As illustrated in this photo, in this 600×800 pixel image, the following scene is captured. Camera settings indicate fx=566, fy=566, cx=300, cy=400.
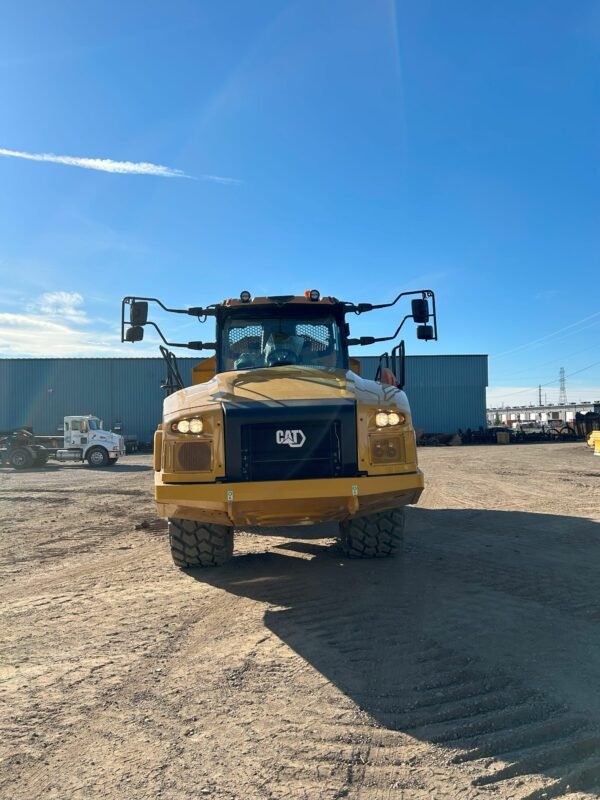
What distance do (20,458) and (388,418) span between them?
941 inches

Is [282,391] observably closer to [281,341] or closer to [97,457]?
[281,341]

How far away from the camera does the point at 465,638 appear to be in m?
3.72

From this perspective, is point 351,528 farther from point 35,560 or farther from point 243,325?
point 35,560

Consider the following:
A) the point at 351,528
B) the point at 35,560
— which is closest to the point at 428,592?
the point at 351,528

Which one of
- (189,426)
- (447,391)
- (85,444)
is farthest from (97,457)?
(447,391)

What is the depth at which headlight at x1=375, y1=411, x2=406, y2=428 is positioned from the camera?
14.4 feet

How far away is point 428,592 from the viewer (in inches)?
184

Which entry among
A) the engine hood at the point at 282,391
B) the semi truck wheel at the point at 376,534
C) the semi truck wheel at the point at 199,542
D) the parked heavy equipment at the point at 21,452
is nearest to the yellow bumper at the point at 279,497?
the engine hood at the point at 282,391

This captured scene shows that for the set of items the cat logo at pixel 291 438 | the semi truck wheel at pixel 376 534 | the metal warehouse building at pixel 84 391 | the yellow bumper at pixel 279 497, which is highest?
the metal warehouse building at pixel 84 391

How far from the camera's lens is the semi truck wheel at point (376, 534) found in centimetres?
538

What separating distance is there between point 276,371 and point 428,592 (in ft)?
7.70

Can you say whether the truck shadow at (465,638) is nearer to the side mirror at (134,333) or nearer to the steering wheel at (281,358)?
the steering wheel at (281,358)

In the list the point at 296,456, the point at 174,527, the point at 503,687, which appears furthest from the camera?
the point at 174,527

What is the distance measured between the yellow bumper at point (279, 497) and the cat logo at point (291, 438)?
0.30 metres
